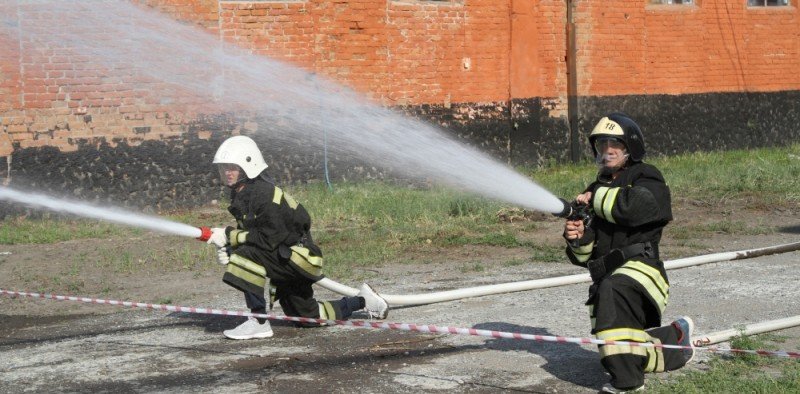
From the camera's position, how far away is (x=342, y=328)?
8242mm

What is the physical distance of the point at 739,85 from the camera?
20.2m

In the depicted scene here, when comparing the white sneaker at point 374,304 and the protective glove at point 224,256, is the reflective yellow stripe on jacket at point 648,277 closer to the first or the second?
the white sneaker at point 374,304

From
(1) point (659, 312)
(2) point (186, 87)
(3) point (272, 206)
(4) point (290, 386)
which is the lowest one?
(4) point (290, 386)

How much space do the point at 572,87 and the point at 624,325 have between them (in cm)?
1214

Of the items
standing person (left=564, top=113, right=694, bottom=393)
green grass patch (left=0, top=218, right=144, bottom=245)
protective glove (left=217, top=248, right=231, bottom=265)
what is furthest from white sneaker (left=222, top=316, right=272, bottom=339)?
green grass patch (left=0, top=218, right=144, bottom=245)

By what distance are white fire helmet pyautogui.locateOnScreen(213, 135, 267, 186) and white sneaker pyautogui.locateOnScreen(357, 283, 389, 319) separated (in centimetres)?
123

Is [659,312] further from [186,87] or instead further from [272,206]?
[186,87]

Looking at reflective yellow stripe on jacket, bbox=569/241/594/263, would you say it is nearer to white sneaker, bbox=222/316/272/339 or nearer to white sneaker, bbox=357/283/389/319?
white sneaker, bbox=357/283/389/319

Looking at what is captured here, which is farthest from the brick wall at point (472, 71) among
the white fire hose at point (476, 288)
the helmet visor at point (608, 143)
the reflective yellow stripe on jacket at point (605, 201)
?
the reflective yellow stripe on jacket at point (605, 201)

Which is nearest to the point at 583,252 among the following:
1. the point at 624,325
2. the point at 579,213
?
the point at 579,213

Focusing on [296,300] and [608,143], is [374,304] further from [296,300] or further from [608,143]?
[608,143]

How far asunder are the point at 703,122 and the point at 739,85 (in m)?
1.10

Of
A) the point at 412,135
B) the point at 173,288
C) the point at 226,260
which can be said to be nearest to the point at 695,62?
the point at 412,135

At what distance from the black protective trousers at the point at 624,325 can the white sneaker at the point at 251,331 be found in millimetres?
2529
